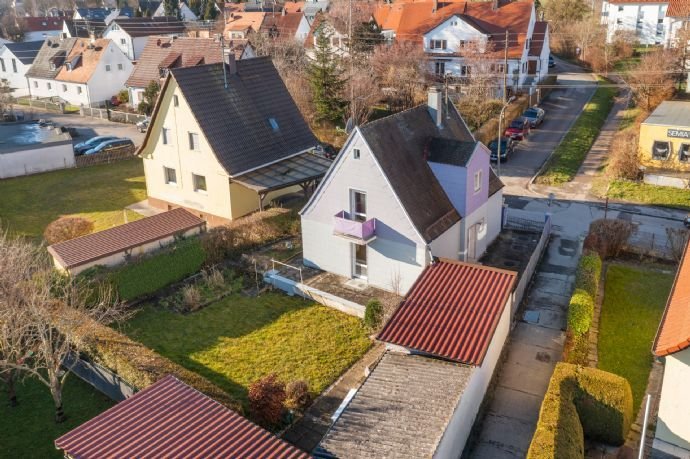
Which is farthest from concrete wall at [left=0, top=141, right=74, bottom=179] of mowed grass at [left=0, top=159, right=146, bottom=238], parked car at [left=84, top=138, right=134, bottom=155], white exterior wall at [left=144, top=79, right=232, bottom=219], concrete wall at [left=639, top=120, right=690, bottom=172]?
concrete wall at [left=639, top=120, right=690, bottom=172]

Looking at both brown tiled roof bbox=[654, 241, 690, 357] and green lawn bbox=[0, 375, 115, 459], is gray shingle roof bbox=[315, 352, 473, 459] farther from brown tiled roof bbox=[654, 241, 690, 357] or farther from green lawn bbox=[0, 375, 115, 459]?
green lawn bbox=[0, 375, 115, 459]

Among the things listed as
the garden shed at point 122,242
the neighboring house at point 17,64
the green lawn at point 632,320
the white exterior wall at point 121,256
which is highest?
the neighboring house at point 17,64

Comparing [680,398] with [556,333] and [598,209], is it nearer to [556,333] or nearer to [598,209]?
[556,333]

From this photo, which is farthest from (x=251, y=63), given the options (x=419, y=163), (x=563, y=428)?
(x=563, y=428)

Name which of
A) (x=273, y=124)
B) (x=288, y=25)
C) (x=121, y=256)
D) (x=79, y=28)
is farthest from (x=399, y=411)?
(x=79, y=28)

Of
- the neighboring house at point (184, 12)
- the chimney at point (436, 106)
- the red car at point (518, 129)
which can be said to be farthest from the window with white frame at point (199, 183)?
the neighboring house at point (184, 12)

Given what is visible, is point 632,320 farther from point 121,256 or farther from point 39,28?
point 39,28

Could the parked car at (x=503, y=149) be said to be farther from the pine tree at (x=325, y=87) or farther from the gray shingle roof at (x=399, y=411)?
the gray shingle roof at (x=399, y=411)
